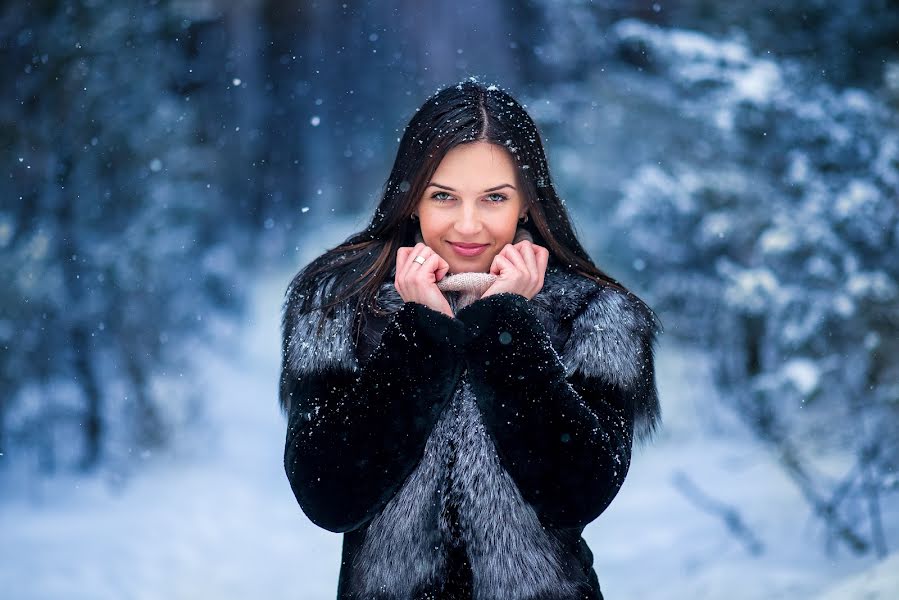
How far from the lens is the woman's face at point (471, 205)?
5.37 feet

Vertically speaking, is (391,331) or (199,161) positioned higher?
(199,161)

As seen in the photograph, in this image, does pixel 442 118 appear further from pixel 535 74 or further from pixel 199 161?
pixel 199 161

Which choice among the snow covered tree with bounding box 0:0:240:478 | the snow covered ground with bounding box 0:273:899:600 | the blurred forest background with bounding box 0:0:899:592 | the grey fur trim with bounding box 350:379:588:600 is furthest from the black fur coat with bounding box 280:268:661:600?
the snow covered tree with bounding box 0:0:240:478

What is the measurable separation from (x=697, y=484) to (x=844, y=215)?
1618 millimetres

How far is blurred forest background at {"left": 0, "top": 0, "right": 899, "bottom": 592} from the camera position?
159 inches

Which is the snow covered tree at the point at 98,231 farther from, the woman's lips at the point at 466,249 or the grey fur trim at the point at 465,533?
the grey fur trim at the point at 465,533

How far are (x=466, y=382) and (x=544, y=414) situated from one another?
0.21 m

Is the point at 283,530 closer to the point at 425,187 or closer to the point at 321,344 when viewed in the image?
the point at 321,344

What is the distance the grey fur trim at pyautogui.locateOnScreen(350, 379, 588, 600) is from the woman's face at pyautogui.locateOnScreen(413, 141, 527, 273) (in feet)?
1.13

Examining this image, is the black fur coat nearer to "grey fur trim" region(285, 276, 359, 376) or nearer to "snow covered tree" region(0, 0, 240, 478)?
"grey fur trim" region(285, 276, 359, 376)

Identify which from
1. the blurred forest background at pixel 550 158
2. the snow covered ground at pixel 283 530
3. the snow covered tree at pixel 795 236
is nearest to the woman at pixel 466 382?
the snow covered ground at pixel 283 530

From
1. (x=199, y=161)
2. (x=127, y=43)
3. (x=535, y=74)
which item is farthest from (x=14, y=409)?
(x=535, y=74)

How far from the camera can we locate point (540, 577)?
1.50 meters

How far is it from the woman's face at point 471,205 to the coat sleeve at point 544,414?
0.18 meters
